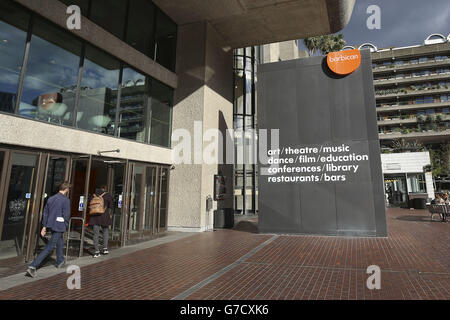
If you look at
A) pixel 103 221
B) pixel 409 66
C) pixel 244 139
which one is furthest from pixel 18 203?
pixel 409 66

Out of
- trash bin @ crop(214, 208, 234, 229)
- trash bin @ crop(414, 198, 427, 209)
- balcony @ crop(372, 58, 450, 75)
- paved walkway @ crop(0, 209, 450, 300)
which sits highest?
balcony @ crop(372, 58, 450, 75)

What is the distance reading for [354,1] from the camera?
1334 centimetres

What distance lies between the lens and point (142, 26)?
11.1 meters

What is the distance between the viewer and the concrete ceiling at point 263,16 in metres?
12.0

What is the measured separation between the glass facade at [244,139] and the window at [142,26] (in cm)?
715

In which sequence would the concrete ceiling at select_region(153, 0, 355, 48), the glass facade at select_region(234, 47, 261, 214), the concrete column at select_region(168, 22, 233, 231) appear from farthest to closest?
the glass facade at select_region(234, 47, 261, 214) → the concrete ceiling at select_region(153, 0, 355, 48) → the concrete column at select_region(168, 22, 233, 231)

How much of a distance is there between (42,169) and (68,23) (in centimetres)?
422

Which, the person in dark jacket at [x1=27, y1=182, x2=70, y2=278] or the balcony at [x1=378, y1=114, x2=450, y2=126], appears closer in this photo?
the person in dark jacket at [x1=27, y1=182, x2=70, y2=278]

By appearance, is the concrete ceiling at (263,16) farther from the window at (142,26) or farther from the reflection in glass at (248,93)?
the reflection in glass at (248,93)

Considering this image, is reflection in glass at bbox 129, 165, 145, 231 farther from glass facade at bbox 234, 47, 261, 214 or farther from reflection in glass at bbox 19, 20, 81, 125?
glass facade at bbox 234, 47, 261, 214

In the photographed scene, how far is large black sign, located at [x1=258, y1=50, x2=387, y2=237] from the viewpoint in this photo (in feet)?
31.7

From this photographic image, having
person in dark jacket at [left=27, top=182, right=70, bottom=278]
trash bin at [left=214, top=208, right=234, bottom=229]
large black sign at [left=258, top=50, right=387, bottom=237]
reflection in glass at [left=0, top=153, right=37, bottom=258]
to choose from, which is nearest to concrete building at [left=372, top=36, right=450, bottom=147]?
large black sign at [left=258, top=50, right=387, bottom=237]

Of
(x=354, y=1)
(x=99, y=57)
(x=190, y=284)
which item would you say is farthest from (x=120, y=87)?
→ (x=354, y=1)

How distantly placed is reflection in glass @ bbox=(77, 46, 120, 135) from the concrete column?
339cm
